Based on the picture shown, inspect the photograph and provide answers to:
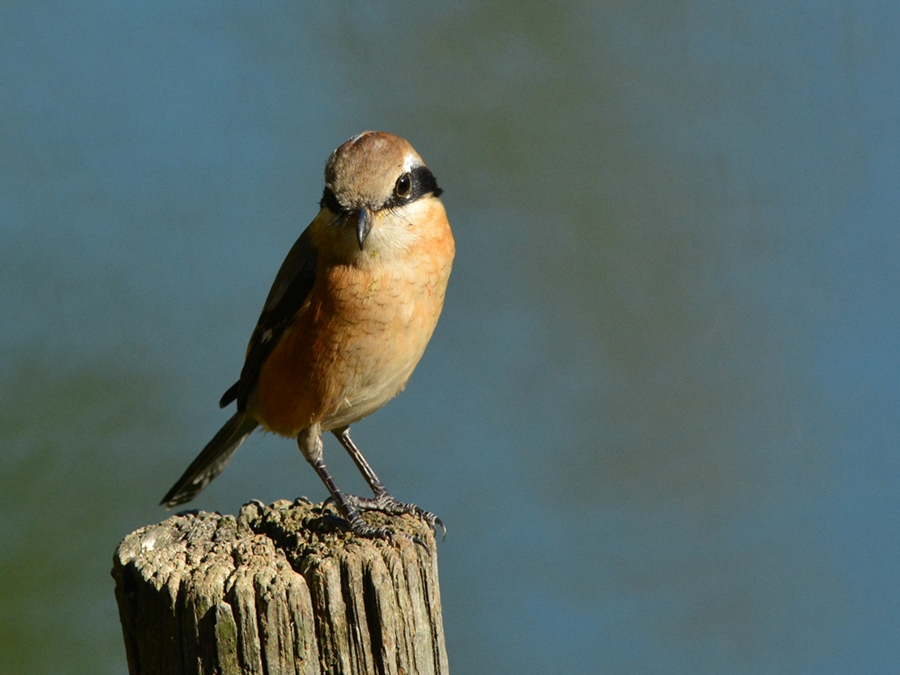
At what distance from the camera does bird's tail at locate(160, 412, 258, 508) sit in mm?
4445

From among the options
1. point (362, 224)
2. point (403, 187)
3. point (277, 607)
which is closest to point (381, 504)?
point (362, 224)

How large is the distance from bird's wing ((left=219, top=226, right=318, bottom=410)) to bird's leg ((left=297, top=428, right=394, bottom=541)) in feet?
1.14

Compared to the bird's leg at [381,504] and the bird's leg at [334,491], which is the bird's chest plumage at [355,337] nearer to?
the bird's leg at [334,491]

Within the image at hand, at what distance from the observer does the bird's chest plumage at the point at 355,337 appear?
375 cm

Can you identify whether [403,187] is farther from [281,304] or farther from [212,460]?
[212,460]

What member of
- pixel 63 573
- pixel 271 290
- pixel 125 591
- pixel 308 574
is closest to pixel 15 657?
pixel 63 573

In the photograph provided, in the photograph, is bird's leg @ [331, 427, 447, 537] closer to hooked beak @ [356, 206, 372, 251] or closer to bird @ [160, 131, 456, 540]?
bird @ [160, 131, 456, 540]

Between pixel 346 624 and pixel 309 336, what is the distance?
5.40 ft

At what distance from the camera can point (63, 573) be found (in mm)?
4879

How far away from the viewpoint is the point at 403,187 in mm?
3760

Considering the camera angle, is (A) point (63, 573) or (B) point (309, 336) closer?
(B) point (309, 336)

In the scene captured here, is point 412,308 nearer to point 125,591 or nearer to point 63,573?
point 125,591

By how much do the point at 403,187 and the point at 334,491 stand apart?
3.94 feet

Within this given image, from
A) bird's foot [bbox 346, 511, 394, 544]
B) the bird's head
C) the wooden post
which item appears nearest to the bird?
the bird's head
